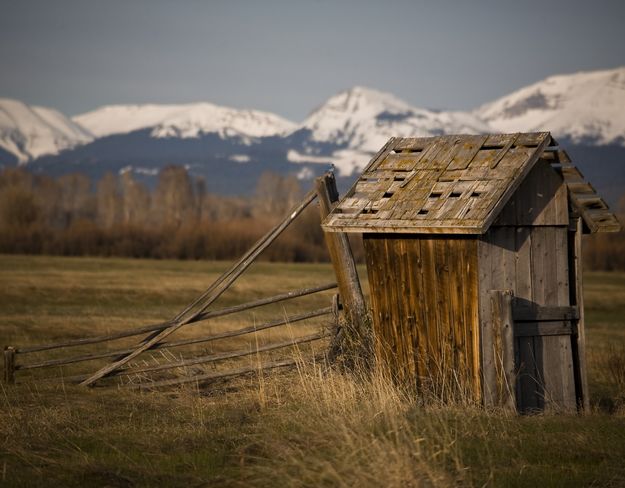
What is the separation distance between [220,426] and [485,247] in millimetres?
3668

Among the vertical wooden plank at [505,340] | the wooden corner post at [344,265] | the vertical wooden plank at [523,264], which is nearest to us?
the vertical wooden plank at [505,340]

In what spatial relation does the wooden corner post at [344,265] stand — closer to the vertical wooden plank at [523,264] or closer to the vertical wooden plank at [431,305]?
the vertical wooden plank at [431,305]

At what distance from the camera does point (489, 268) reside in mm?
11312

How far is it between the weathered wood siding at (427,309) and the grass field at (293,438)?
0.60 m

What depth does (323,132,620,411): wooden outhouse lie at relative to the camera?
11.2 metres

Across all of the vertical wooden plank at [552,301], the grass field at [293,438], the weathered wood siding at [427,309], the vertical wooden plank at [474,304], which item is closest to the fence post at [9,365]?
the grass field at [293,438]

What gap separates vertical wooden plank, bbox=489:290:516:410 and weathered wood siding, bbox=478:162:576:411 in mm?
219

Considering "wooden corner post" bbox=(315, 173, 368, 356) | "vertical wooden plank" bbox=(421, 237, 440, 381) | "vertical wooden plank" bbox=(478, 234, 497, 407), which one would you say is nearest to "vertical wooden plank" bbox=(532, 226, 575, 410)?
"vertical wooden plank" bbox=(478, 234, 497, 407)

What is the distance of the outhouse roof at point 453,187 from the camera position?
1115 centimetres

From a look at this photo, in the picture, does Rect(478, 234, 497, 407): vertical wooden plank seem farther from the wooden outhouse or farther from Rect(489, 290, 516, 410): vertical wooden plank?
Rect(489, 290, 516, 410): vertical wooden plank

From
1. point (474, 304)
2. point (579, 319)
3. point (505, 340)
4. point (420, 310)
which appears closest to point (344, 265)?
point (420, 310)

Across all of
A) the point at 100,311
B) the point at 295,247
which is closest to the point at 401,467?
the point at 100,311

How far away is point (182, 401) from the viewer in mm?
11922

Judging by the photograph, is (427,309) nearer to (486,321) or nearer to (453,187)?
(486,321)
